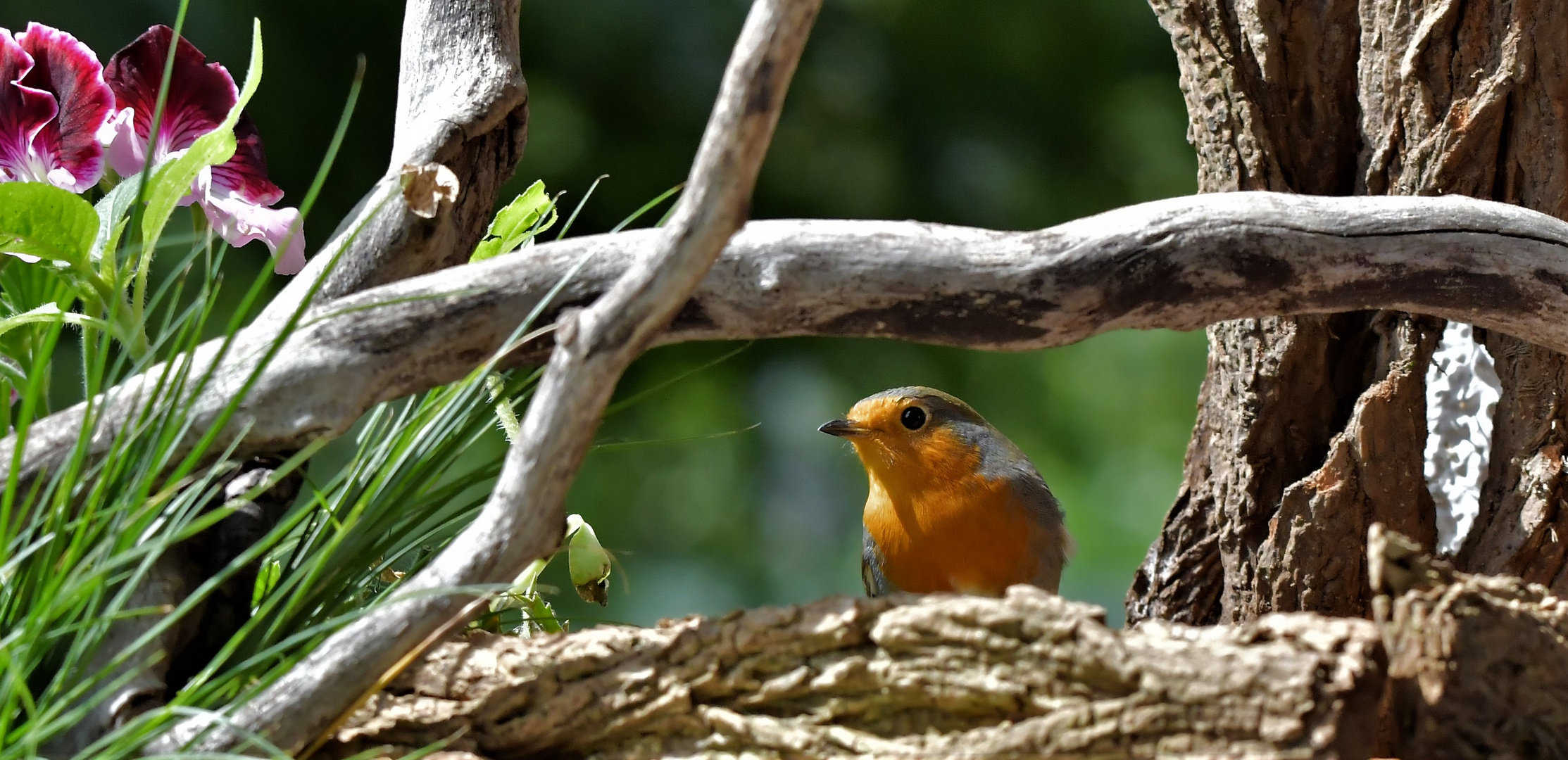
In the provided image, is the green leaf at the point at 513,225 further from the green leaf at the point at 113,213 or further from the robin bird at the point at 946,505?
the robin bird at the point at 946,505

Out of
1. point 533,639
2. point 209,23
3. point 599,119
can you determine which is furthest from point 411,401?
point 599,119

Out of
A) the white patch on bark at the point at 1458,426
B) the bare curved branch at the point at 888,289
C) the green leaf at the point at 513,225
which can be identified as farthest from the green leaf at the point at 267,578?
the white patch on bark at the point at 1458,426

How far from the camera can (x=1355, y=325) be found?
1363 millimetres

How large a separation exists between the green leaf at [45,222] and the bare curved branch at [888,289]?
11 centimetres

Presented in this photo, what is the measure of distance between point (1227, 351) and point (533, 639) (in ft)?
2.80

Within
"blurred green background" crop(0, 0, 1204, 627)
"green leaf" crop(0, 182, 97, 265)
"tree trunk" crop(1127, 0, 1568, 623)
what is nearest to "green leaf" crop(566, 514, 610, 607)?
"green leaf" crop(0, 182, 97, 265)

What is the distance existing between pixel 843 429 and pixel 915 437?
0.27 feet

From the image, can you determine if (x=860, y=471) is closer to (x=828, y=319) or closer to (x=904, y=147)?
(x=904, y=147)

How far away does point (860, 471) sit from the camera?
3.42 metres

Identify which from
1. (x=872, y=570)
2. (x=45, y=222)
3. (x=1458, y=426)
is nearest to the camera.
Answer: (x=45, y=222)

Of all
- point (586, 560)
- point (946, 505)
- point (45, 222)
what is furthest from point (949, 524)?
point (45, 222)

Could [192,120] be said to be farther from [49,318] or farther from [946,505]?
[946,505]

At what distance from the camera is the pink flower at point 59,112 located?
93 centimetres

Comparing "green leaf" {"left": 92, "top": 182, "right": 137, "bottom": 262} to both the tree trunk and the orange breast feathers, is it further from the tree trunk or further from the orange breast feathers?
the tree trunk
